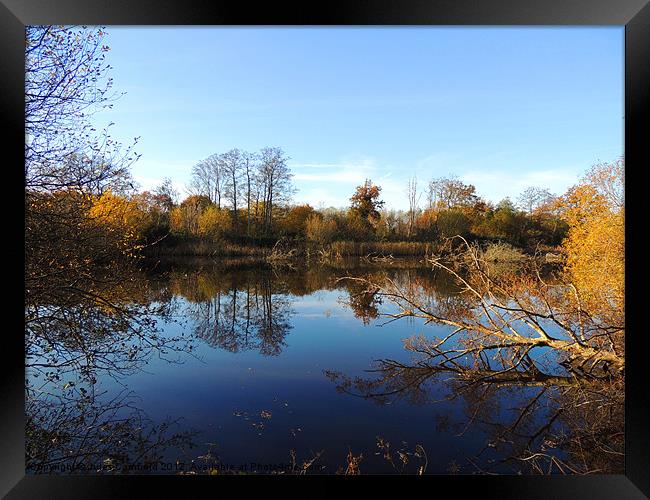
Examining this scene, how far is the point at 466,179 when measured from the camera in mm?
8234

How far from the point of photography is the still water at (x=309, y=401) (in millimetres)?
A: 3186

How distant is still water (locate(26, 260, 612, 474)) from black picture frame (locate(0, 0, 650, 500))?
89cm

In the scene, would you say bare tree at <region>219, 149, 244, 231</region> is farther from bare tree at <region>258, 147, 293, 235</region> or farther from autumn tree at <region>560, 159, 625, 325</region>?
autumn tree at <region>560, 159, 625, 325</region>

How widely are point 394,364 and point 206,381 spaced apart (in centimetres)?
241

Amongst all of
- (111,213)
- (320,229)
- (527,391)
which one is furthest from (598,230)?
(111,213)

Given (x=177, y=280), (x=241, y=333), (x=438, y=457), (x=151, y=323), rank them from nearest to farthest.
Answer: (x=438, y=457), (x=151, y=323), (x=241, y=333), (x=177, y=280)

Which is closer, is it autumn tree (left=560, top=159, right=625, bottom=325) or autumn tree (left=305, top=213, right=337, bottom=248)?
autumn tree (left=560, top=159, right=625, bottom=325)

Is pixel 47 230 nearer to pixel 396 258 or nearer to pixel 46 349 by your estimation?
pixel 46 349

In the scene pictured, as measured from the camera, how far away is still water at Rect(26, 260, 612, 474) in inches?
125

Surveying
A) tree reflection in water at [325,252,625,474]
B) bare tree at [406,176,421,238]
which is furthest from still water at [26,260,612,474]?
bare tree at [406,176,421,238]

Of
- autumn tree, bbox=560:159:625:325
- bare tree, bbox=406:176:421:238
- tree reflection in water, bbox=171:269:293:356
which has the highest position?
bare tree, bbox=406:176:421:238

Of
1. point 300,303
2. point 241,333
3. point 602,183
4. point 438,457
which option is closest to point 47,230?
point 241,333

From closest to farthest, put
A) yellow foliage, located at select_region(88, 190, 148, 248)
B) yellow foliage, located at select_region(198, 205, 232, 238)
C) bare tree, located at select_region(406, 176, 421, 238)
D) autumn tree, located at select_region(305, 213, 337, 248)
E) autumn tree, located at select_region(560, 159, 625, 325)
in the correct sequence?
yellow foliage, located at select_region(88, 190, 148, 248), autumn tree, located at select_region(560, 159, 625, 325), bare tree, located at select_region(406, 176, 421, 238), yellow foliage, located at select_region(198, 205, 232, 238), autumn tree, located at select_region(305, 213, 337, 248)
